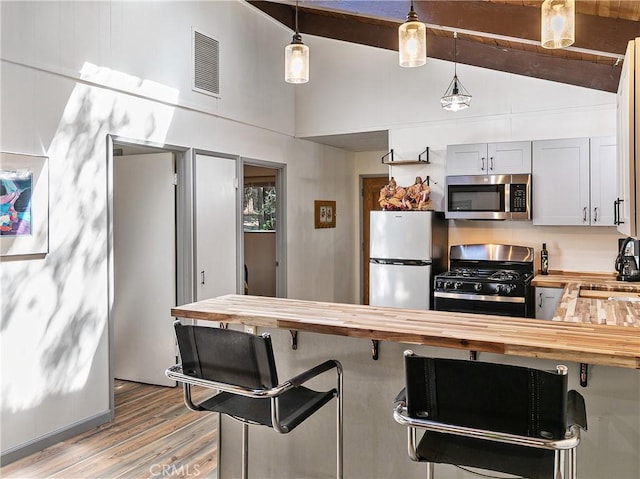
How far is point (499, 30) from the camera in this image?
3.56 m

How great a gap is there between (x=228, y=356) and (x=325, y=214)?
4798 mm

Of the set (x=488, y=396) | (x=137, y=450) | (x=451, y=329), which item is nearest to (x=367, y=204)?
(x=137, y=450)

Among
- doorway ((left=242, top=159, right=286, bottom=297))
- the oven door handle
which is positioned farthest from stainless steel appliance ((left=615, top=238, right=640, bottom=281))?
Result: doorway ((left=242, top=159, right=286, bottom=297))

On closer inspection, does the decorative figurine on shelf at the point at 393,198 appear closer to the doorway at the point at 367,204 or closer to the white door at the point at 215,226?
the white door at the point at 215,226

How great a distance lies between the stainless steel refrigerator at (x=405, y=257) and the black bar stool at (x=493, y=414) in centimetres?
324

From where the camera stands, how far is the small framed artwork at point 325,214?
634 cm

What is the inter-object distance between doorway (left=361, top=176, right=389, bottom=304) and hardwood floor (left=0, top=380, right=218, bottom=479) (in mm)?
3726

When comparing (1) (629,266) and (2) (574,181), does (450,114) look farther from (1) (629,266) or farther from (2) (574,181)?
(1) (629,266)

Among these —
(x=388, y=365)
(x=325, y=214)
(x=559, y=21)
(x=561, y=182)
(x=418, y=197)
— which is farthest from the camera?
(x=325, y=214)

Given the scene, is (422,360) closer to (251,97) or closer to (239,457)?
(239,457)

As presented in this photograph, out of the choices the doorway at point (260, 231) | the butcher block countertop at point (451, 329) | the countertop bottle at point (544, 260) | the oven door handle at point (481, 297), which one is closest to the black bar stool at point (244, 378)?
the butcher block countertop at point (451, 329)

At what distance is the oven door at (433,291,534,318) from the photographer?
14.2 ft

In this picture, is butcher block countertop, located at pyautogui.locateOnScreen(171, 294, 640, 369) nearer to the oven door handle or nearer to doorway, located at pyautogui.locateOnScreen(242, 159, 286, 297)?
the oven door handle

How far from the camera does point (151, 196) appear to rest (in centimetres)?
441
